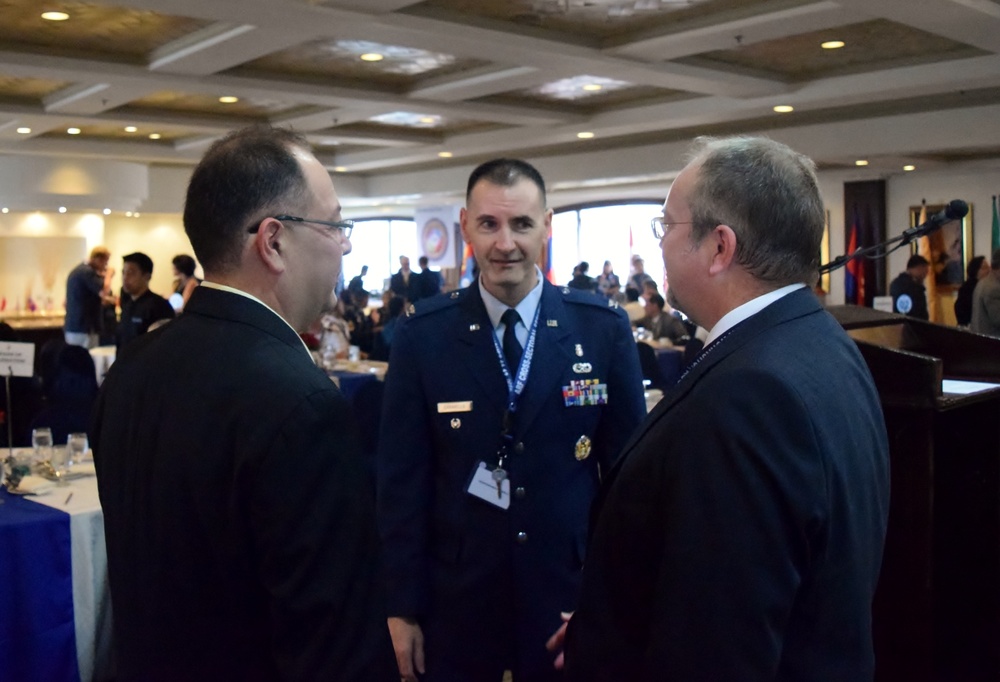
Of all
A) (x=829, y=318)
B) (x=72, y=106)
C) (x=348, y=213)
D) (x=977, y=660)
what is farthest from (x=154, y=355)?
(x=348, y=213)

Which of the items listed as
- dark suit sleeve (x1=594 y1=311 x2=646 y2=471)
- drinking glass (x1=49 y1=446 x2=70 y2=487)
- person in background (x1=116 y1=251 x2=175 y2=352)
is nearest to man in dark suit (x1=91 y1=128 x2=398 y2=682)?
dark suit sleeve (x1=594 y1=311 x2=646 y2=471)

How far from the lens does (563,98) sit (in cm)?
1150

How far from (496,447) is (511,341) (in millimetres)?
258

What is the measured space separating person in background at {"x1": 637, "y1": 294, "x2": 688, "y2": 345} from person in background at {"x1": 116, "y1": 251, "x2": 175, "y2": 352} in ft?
18.1

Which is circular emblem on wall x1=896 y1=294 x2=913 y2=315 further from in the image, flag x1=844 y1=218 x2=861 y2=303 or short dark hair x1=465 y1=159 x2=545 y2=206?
short dark hair x1=465 y1=159 x2=545 y2=206

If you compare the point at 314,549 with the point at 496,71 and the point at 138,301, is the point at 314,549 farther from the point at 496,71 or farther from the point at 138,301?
the point at 496,71

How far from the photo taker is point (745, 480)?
1170 mm

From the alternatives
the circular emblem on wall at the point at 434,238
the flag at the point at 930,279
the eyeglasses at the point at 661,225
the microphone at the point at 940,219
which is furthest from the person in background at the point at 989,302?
the circular emblem on wall at the point at 434,238

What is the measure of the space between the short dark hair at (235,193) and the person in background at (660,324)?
9.53 metres

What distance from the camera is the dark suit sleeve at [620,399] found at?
228cm

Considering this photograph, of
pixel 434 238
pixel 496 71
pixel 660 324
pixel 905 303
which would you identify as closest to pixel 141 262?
pixel 496 71

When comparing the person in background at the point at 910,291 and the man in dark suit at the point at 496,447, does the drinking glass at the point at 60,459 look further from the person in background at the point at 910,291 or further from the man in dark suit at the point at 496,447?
the person in background at the point at 910,291

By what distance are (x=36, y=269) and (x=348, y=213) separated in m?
9.23

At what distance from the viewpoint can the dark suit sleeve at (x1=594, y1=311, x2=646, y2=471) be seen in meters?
2.28
